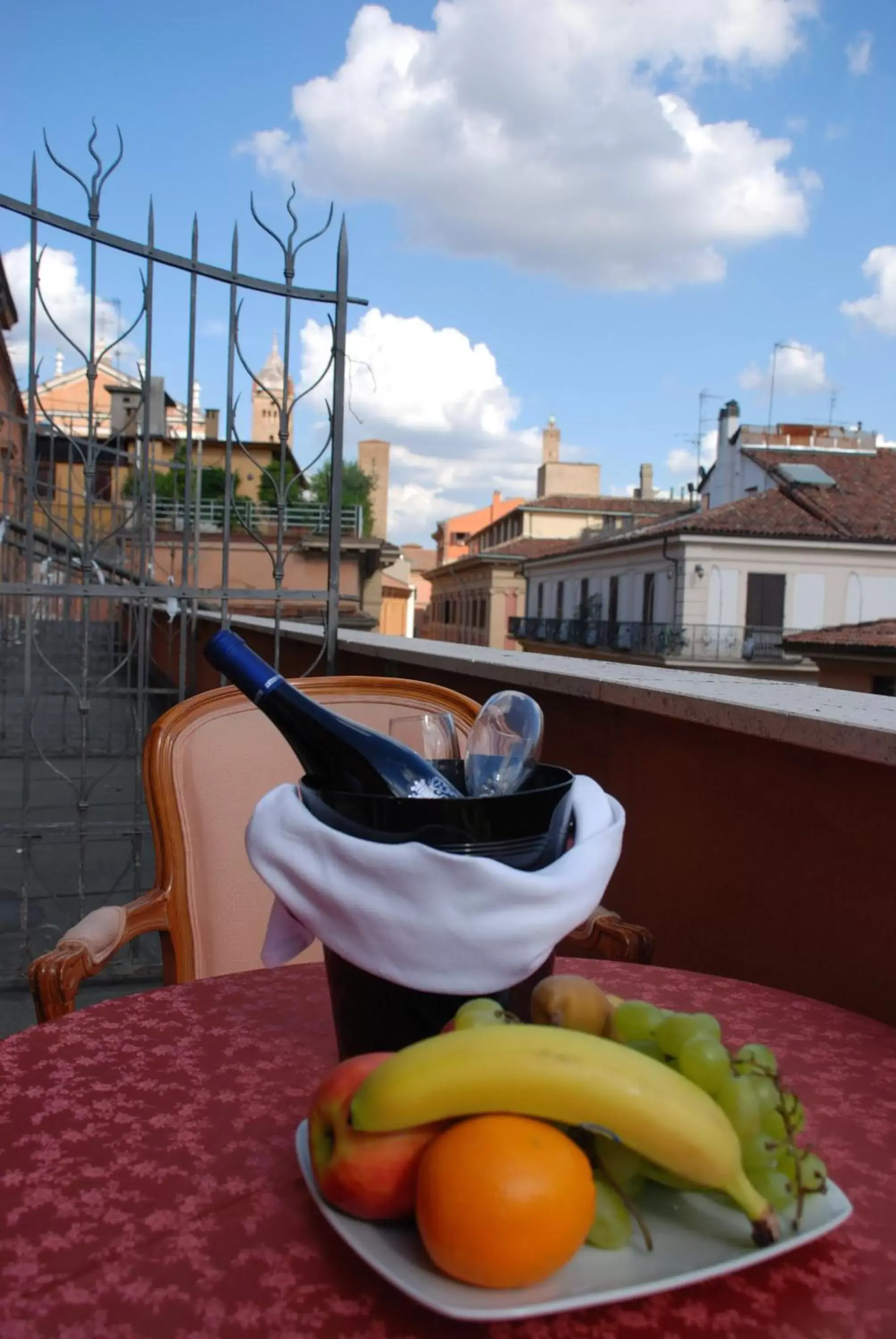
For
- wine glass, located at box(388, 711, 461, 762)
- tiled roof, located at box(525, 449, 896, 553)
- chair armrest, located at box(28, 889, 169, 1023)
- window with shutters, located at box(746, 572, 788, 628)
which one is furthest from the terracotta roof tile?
wine glass, located at box(388, 711, 461, 762)

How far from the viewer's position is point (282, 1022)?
45.4 inches

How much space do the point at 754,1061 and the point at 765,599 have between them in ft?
96.1

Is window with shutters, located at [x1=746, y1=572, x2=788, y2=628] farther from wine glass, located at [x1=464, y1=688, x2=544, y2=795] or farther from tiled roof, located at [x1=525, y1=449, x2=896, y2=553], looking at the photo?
wine glass, located at [x1=464, y1=688, x2=544, y2=795]

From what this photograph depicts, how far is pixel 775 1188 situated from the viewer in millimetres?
687

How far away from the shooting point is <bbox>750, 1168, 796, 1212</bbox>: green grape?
682mm

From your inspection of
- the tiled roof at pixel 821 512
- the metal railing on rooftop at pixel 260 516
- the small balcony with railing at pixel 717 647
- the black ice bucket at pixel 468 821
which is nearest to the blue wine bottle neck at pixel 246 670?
the black ice bucket at pixel 468 821

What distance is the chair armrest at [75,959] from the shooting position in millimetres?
1368

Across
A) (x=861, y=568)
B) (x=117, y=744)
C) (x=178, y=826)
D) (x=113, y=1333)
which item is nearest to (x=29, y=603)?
(x=178, y=826)

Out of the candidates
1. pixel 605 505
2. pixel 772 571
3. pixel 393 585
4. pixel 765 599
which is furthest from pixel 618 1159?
pixel 605 505

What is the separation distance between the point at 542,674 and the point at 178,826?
52.9 inches

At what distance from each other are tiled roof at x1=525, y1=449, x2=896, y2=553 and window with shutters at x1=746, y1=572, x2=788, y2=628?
105cm

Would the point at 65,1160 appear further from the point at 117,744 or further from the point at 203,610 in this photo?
the point at 203,610

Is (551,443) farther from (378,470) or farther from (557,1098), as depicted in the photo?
(557,1098)

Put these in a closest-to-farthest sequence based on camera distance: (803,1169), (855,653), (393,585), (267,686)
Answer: (803,1169) → (267,686) → (855,653) → (393,585)
